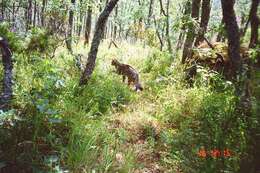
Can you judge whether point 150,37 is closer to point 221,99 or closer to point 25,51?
point 25,51

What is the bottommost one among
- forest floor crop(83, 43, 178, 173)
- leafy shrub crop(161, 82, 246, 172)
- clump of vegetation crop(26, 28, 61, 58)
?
forest floor crop(83, 43, 178, 173)

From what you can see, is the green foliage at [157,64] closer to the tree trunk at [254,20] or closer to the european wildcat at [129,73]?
the european wildcat at [129,73]

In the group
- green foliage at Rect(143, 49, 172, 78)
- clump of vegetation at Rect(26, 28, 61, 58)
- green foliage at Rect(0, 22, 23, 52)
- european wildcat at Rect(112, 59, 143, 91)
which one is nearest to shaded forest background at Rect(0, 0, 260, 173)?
european wildcat at Rect(112, 59, 143, 91)

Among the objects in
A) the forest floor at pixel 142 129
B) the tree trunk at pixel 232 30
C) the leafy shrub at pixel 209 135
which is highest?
the tree trunk at pixel 232 30

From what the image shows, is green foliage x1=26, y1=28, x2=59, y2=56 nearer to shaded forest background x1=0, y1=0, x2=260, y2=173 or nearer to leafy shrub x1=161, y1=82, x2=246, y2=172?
shaded forest background x1=0, y1=0, x2=260, y2=173

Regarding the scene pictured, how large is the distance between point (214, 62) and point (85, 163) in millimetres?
5512

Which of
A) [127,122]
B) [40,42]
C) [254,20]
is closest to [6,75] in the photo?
[127,122]

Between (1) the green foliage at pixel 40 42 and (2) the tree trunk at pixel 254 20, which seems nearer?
(2) the tree trunk at pixel 254 20

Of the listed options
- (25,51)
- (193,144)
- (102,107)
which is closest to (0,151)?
(193,144)

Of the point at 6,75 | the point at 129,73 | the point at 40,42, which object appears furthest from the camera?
the point at 40,42

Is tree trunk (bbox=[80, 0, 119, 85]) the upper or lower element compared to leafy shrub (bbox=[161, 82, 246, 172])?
upper

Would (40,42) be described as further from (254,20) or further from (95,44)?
(254,20)

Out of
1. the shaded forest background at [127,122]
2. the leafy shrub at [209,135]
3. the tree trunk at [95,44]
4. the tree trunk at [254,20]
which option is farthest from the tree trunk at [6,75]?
the tree trunk at [254,20]

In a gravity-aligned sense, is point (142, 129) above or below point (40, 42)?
below
